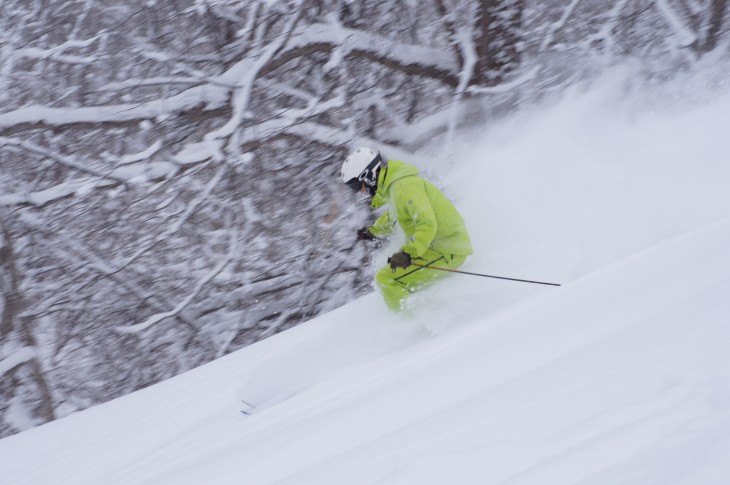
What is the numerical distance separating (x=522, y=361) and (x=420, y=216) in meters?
1.49

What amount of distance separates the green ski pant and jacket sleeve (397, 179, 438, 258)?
0.38 meters

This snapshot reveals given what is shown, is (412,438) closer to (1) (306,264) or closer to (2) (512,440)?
(2) (512,440)

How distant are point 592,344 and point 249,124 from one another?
5.28 metres

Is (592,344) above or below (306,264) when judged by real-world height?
above

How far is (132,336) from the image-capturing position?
7660 millimetres

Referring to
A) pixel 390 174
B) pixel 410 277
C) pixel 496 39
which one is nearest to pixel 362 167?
pixel 390 174

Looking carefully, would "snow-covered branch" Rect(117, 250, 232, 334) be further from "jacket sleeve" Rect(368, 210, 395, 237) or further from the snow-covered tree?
"jacket sleeve" Rect(368, 210, 395, 237)

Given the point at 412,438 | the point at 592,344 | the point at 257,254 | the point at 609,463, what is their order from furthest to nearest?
1. the point at 257,254
2. the point at 592,344
3. the point at 412,438
4. the point at 609,463

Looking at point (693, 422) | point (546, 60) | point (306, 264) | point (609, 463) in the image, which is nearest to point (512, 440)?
point (609, 463)

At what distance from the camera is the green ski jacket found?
4176 millimetres

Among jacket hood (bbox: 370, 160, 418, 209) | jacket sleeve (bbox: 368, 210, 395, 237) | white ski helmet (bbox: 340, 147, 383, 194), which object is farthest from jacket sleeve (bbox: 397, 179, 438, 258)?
jacket sleeve (bbox: 368, 210, 395, 237)

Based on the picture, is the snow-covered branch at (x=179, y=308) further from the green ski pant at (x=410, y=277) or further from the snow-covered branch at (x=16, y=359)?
the green ski pant at (x=410, y=277)

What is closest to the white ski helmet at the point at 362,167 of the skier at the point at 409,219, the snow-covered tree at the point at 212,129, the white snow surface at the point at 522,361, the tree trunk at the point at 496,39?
the skier at the point at 409,219

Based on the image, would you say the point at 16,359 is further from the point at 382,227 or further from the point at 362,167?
the point at 362,167
